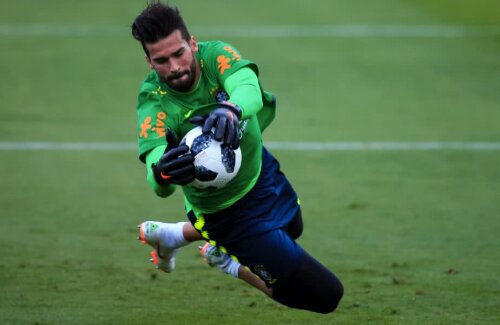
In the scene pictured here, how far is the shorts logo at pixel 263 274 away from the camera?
21.9ft

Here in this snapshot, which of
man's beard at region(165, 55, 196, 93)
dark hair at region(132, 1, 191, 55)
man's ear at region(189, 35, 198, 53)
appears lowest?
man's beard at region(165, 55, 196, 93)

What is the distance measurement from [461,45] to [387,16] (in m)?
2.28

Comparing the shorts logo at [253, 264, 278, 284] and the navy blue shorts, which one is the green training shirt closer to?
the navy blue shorts

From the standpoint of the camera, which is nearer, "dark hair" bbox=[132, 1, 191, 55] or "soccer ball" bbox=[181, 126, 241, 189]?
"soccer ball" bbox=[181, 126, 241, 189]

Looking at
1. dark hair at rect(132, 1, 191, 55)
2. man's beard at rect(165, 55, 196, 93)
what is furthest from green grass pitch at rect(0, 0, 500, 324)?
dark hair at rect(132, 1, 191, 55)

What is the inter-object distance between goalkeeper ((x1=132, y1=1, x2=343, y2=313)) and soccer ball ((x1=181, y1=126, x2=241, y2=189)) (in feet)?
0.28

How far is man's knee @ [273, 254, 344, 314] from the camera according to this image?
6.69 meters

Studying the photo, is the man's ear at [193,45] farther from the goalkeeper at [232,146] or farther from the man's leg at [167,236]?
the man's leg at [167,236]

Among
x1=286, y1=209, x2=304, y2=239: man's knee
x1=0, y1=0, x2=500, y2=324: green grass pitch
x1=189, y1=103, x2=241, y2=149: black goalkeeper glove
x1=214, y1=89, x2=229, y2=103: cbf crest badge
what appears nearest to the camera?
x1=189, y1=103, x2=241, y2=149: black goalkeeper glove

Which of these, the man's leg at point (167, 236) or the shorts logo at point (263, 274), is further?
the man's leg at point (167, 236)

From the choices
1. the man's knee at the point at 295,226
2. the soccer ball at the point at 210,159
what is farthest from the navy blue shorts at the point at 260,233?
the soccer ball at the point at 210,159

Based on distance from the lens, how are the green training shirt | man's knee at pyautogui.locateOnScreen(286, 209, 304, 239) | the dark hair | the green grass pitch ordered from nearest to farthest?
the dark hair, the green training shirt, man's knee at pyautogui.locateOnScreen(286, 209, 304, 239), the green grass pitch

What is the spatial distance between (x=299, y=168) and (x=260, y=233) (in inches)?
193

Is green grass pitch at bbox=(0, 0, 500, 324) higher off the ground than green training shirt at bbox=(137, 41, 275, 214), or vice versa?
green training shirt at bbox=(137, 41, 275, 214)
